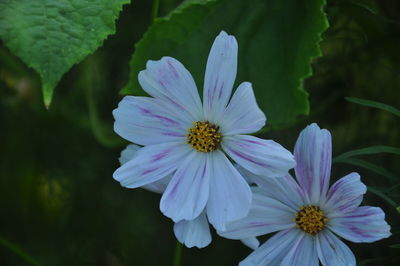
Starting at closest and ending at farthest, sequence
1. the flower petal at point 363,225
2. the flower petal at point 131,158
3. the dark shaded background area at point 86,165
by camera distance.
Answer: the flower petal at point 363,225
the flower petal at point 131,158
the dark shaded background area at point 86,165

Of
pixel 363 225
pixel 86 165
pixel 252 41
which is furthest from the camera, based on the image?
pixel 86 165

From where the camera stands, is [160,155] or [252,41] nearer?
[160,155]

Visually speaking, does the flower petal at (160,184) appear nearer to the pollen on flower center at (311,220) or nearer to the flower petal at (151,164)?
the flower petal at (151,164)

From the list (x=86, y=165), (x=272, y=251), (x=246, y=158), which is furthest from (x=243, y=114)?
(x=86, y=165)

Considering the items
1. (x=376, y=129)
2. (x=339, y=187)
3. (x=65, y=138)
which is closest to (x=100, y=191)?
(x=65, y=138)

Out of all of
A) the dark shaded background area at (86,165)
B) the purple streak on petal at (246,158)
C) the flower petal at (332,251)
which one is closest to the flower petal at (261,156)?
the purple streak on petal at (246,158)

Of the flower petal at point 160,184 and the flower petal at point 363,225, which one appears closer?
the flower petal at point 363,225

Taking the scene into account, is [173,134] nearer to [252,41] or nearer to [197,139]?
[197,139]
